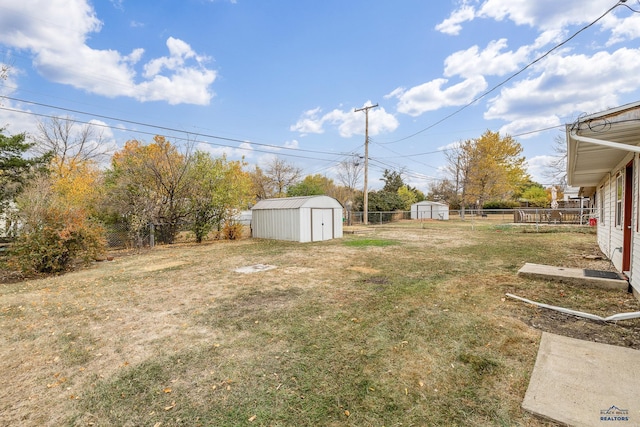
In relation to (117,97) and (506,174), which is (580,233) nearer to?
(506,174)

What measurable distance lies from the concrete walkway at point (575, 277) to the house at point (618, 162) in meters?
0.18

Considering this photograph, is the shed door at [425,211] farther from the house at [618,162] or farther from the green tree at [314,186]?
the house at [618,162]

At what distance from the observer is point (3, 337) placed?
3.52 metres

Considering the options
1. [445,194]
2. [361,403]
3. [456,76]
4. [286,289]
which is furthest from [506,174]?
[361,403]

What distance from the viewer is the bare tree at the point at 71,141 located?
1995 centimetres

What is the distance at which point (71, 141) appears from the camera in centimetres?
2094

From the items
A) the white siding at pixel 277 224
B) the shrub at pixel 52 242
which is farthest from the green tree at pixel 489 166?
the shrub at pixel 52 242

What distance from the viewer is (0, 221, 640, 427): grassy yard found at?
2.17m

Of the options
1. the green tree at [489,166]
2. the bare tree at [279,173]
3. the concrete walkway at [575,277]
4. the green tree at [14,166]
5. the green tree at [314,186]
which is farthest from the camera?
the bare tree at [279,173]

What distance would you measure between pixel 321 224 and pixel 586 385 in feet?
37.1

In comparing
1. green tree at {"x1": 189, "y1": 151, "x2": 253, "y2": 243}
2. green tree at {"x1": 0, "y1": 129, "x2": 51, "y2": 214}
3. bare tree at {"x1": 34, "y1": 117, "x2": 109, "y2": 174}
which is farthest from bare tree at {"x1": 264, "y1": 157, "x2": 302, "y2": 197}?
green tree at {"x1": 0, "y1": 129, "x2": 51, "y2": 214}

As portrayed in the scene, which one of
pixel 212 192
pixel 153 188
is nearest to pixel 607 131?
pixel 212 192

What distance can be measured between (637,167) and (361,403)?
5.92 meters

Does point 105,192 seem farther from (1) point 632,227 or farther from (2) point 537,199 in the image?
(2) point 537,199
